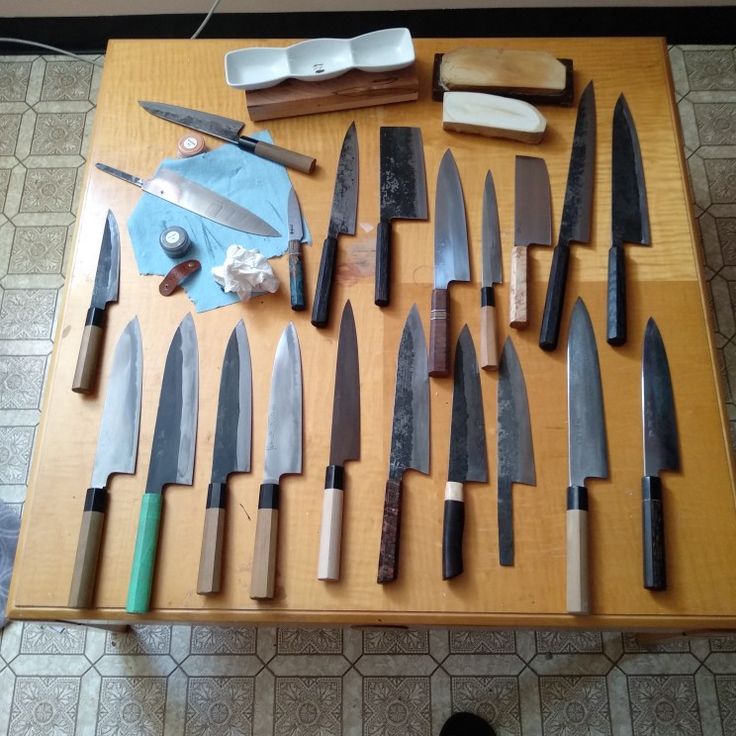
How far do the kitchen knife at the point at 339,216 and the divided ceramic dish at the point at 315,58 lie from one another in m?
0.11

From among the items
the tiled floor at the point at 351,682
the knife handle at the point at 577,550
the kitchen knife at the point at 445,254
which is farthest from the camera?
the tiled floor at the point at 351,682

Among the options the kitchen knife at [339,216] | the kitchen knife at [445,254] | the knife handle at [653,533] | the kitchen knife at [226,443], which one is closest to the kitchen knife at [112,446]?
the kitchen knife at [226,443]

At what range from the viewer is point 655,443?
2.98 feet

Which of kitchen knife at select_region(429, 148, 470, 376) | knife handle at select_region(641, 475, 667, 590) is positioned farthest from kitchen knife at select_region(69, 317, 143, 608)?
knife handle at select_region(641, 475, 667, 590)

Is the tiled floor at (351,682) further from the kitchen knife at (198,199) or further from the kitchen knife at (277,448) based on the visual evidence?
the kitchen knife at (198,199)

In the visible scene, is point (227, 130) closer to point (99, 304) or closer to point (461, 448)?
point (99, 304)

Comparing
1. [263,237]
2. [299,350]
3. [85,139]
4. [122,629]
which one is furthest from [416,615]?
[85,139]

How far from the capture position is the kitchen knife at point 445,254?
969 mm

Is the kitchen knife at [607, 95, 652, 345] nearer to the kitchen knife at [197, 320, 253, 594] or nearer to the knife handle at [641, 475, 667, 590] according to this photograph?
the knife handle at [641, 475, 667, 590]

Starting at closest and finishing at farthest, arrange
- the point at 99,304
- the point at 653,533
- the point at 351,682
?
the point at 653,533, the point at 99,304, the point at 351,682

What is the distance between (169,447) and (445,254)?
0.49m

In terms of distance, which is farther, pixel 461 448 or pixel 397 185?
pixel 397 185

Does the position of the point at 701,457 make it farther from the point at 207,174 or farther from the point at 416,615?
the point at 207,174

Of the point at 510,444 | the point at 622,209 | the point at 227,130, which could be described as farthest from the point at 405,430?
the point at 227,130
